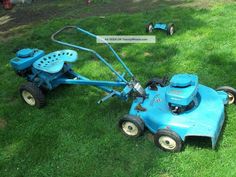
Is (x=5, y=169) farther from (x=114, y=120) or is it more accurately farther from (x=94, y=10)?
(x=94, y=10)

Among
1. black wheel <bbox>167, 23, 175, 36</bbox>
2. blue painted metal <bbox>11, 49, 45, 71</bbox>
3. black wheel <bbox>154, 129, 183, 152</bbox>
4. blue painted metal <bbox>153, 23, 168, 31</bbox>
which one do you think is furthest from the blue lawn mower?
blue painted metal <bbox>153, 23, 168, 31</bbox>

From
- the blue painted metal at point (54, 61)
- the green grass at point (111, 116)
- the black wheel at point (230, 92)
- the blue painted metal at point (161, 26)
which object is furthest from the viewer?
the blue painted metal at point (161, 26)

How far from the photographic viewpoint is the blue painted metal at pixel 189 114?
4.07 metres

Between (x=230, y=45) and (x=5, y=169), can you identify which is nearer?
(x=5, y=169)

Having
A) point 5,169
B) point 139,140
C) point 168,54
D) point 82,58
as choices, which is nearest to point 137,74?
point 168,54

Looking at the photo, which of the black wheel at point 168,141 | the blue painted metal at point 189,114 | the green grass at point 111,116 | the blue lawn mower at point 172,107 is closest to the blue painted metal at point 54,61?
the blue lawn mower at point 172,107

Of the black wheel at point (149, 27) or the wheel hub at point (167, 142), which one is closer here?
the wheel hub at point (167, 142)

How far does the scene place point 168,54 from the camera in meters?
6.48

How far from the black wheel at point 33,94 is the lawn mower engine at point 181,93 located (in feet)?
6.62

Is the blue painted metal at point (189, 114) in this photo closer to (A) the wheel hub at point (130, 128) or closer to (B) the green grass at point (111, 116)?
(A) the wheel hub at point (130, 128)

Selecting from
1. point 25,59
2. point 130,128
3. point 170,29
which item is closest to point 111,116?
point 130,128

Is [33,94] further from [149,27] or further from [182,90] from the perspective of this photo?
[149,27]

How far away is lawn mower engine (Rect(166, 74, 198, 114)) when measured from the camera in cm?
409

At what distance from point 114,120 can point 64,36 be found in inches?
132
